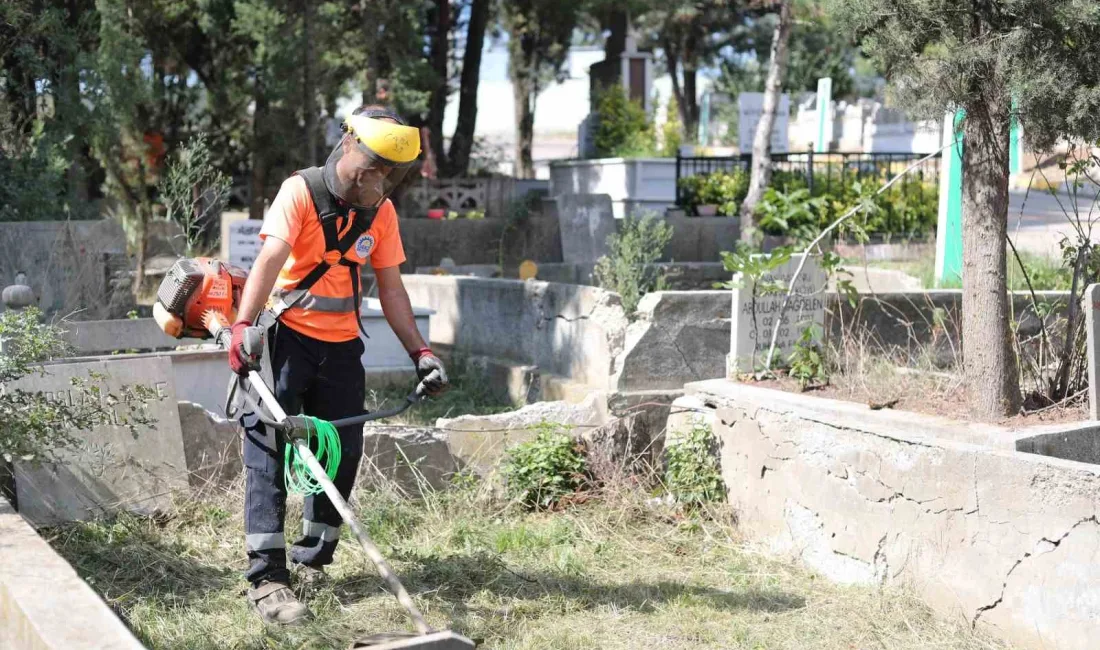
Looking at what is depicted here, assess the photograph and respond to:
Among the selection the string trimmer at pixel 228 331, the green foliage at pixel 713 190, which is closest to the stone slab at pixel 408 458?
the string trimmer at pixel 228 331

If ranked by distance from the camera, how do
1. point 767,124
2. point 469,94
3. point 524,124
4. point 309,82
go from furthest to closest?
point 524,124 < point 469,94 < point 309,82 < point 767,124

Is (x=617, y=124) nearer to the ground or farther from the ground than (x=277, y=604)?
farther from the ground

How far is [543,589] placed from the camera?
15.9 ft

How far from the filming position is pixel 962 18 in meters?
5.33

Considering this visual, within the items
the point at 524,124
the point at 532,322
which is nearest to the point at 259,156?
the point at 524,124

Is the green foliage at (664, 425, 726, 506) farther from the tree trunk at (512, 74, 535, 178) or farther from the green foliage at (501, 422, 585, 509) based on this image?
the tree trunk at (512, 74, 535, 178)

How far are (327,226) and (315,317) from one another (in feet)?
1.15

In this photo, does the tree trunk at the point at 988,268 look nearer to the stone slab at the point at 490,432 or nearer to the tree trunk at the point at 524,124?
the stone slab at the point at 490,432

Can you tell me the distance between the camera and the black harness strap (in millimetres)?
4426

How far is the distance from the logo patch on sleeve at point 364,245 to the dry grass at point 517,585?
4.32ft

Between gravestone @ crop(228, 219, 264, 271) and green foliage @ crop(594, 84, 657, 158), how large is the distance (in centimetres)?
730

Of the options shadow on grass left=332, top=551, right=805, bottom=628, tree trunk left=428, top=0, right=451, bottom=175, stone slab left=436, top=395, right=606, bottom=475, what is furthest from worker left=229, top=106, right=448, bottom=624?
tree trunk left=428, top=0, right=451, bottom=175

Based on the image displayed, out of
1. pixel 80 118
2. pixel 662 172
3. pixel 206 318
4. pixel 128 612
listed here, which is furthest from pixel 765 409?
pixel 662 172

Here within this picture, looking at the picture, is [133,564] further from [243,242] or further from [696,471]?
[243,242]
